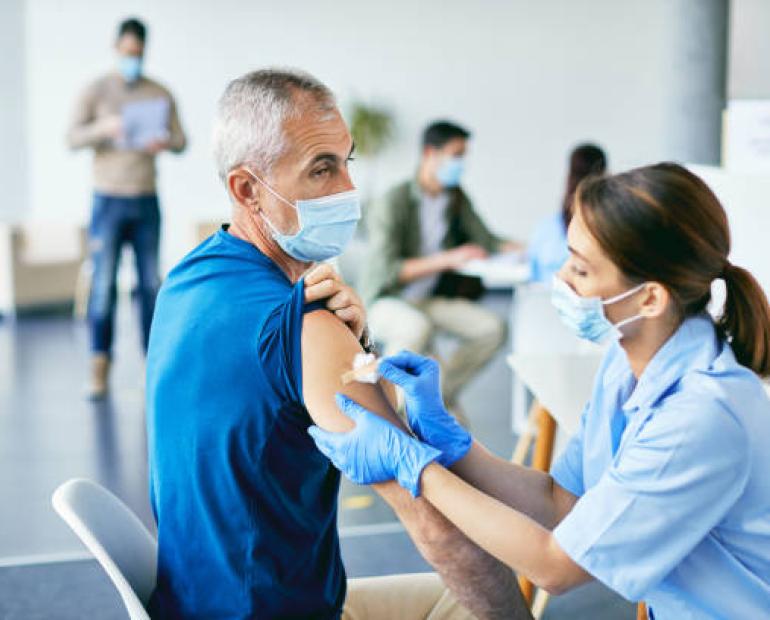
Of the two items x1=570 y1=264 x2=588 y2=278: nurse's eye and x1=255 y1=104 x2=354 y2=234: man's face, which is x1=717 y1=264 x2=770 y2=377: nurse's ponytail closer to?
x1=570 y1=264 x2=588 y2=278: nurse's eye

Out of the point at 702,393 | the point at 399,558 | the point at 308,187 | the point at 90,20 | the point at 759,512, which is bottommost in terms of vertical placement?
the point at 399,558

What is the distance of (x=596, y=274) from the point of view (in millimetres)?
1416

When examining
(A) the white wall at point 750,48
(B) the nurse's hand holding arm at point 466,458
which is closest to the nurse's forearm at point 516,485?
(B) the nurse's hand holding arm at point 466,458

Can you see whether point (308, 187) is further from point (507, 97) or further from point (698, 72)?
point (507, 97)

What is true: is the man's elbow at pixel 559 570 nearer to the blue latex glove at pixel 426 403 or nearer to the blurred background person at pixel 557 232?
the blue latex glove at pixel 426 403

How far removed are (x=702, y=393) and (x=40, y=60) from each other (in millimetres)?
6516

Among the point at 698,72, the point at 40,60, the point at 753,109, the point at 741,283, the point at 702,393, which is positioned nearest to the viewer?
the point at 702,393

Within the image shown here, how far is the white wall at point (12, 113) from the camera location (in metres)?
6.80

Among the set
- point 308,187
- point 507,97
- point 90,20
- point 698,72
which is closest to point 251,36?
point 90,20

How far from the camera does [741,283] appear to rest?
1379 millimetres

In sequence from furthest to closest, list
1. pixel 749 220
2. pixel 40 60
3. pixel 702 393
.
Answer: pixel 40 60 → pixel 749 220 → pixel 702 393

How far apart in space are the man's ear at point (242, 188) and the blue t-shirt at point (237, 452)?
7 cm

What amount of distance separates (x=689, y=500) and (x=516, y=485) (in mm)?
401

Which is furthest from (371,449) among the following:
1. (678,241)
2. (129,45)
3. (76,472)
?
(129,45)
